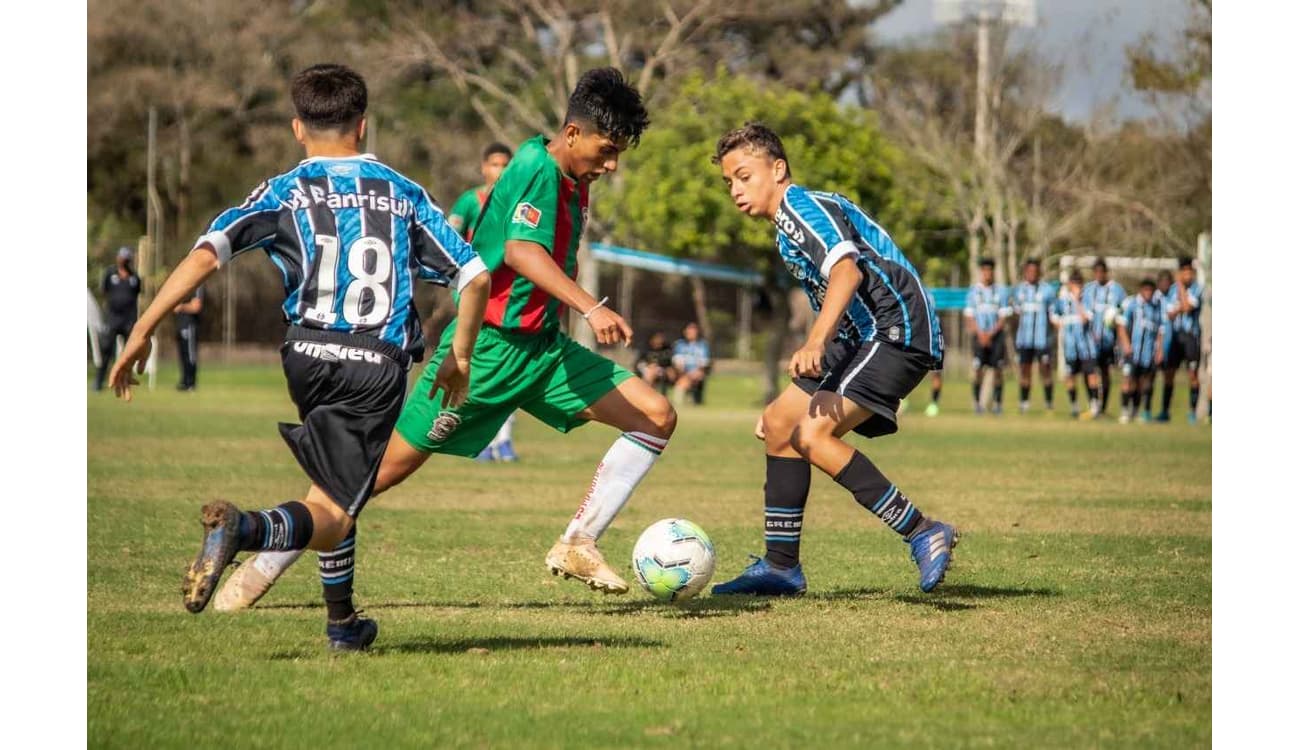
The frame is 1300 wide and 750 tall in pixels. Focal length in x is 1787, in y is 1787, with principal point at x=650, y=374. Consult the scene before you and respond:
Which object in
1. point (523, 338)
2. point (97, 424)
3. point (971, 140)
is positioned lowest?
point (97, 424)

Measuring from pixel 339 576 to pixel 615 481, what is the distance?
5.00 feet

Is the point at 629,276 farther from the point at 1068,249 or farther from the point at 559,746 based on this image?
the point at 559,746

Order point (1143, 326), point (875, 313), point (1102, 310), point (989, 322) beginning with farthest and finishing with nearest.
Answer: point (989, 322) → point (1102, 310) → point (1143, 326) → point (875, 313)

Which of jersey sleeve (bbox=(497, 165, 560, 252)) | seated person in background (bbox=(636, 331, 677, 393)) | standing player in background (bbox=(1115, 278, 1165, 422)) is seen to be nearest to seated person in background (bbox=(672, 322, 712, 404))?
seated person in background (bbox=(636, 331, 677, 393))

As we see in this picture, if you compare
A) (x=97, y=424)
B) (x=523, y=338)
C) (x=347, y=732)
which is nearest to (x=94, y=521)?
(x=523, y=338)

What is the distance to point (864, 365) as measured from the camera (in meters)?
7.37

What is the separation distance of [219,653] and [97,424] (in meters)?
13.7

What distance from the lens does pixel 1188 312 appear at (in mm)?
24656

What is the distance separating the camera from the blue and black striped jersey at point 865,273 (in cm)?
716

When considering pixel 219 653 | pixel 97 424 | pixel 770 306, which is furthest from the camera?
pixel 770 306

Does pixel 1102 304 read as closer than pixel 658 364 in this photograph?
Yes

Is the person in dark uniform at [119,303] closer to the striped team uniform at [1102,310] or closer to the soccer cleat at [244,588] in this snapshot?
the striped team uniform at [1102,310]

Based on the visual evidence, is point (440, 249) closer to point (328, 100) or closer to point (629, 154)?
point (328, 100)

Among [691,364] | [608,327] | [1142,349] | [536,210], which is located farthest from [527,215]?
[691,364]
